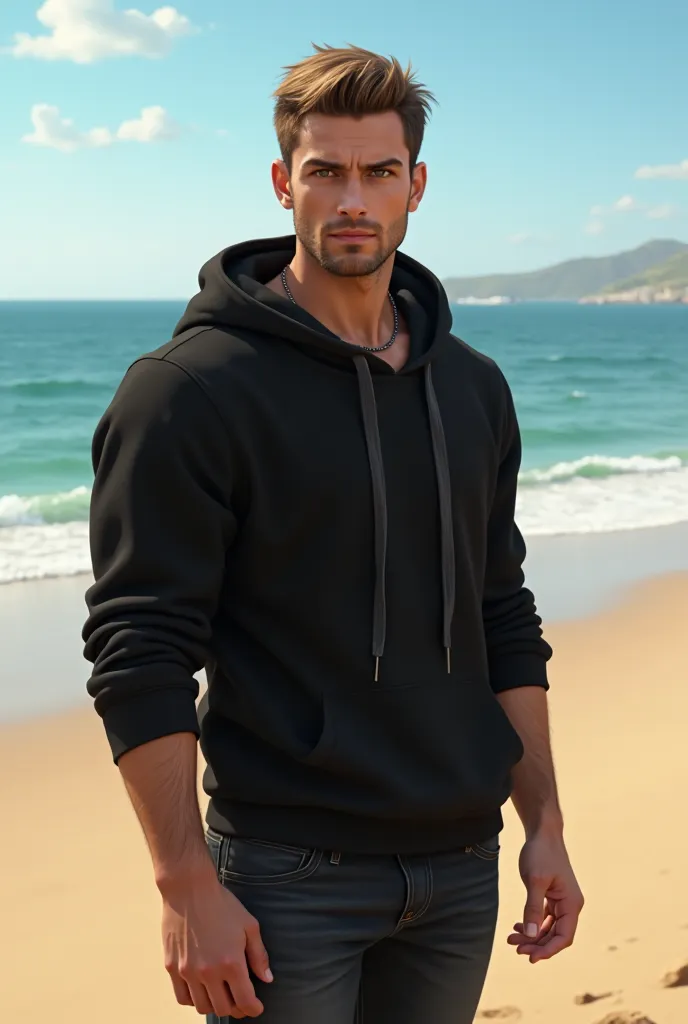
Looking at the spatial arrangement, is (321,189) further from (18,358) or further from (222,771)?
(18,358)

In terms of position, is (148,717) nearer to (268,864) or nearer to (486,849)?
(268,864)

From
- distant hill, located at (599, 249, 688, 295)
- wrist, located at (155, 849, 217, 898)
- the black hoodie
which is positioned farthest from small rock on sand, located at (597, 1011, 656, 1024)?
distant hill, located at (599, 249, 688, 295)

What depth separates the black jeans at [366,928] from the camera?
1790mm

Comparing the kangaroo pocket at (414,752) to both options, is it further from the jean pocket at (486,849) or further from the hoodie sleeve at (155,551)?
the hoodie sleeve at (155,551)

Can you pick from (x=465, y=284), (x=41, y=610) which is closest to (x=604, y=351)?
(x=41, y=610)

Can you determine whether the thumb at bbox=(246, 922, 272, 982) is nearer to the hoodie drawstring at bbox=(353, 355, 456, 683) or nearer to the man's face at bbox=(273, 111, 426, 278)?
the hoodie drawstring at bbox=(353, 355, 456, 683)

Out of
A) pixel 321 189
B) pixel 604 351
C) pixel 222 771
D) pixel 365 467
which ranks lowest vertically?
pixel 604 351

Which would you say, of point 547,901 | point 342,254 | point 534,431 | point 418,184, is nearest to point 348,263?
point 342,254

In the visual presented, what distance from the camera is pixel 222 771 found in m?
1.85

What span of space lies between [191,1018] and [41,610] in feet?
16.2

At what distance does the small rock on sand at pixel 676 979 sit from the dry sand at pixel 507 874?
1.4 inches

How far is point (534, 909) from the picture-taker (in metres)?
2.10

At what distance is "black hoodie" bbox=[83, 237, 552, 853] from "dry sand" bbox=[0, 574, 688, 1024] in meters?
1.92

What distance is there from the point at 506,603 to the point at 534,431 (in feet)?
75.6
